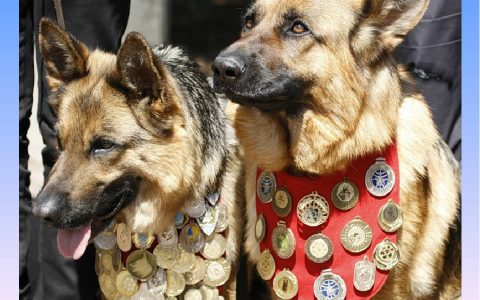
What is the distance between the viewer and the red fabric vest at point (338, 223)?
2.87m

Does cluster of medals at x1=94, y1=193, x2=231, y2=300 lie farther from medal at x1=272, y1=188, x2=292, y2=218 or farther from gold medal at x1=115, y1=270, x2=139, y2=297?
medal at x1=272, y1=188, x2=292, y2=218

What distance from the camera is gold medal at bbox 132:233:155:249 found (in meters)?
3.03

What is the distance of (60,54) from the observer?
2.98 metres

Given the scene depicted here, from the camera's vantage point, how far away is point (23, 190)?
11.8 ft

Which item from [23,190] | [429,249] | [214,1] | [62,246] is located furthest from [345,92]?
[214,1]

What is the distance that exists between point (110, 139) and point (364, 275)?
121 centimetres

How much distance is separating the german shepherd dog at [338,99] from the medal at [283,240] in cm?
25

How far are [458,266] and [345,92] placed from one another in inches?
44.9

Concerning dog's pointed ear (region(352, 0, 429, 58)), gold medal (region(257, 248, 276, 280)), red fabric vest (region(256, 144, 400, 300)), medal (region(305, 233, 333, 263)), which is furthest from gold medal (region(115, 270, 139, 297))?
A: dog's pointed ear (region(352, 0, 429, 58))

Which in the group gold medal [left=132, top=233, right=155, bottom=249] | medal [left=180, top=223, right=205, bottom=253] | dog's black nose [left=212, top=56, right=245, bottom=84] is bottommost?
gold medal [left=132, top=233, right=155, bottom=249]

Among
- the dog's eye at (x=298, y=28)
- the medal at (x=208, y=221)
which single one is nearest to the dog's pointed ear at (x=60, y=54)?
the medal at (x=208, y=221)

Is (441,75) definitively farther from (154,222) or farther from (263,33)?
(154,222)

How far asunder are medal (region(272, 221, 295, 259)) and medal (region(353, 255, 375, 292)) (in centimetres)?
29

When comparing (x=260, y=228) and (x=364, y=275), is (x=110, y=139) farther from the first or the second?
(x=364, y=275)
